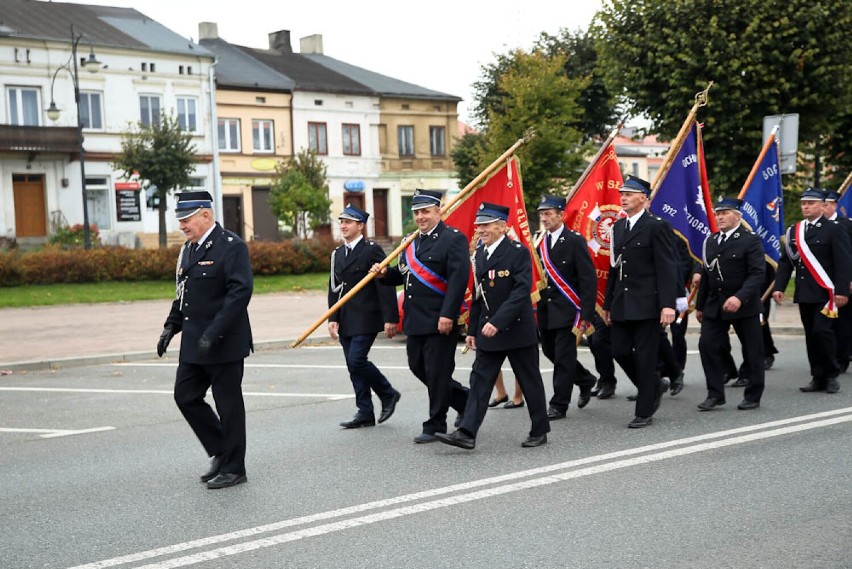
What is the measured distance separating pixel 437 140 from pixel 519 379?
49.6 m

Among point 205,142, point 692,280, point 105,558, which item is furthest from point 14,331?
point 205,142

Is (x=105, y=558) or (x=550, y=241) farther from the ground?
(x=550, y=241)

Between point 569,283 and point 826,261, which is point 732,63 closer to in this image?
point 826,261

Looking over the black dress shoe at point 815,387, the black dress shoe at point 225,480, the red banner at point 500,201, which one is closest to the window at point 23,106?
the red banner at point 500,201

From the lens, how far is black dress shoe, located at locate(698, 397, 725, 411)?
32.4 feet

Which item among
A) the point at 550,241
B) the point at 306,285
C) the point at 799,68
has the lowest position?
the point at 306,285

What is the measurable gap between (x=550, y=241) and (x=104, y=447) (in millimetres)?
4401

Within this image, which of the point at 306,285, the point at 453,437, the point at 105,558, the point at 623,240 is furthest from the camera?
the point at 306,285

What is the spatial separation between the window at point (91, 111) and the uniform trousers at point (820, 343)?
3838cm

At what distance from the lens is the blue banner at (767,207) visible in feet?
41.8

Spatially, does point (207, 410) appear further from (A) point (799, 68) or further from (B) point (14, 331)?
(A) point (799, 68)

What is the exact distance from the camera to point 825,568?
204 inches

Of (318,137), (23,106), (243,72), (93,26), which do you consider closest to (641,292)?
(23,106)

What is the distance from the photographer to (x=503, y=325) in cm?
820
